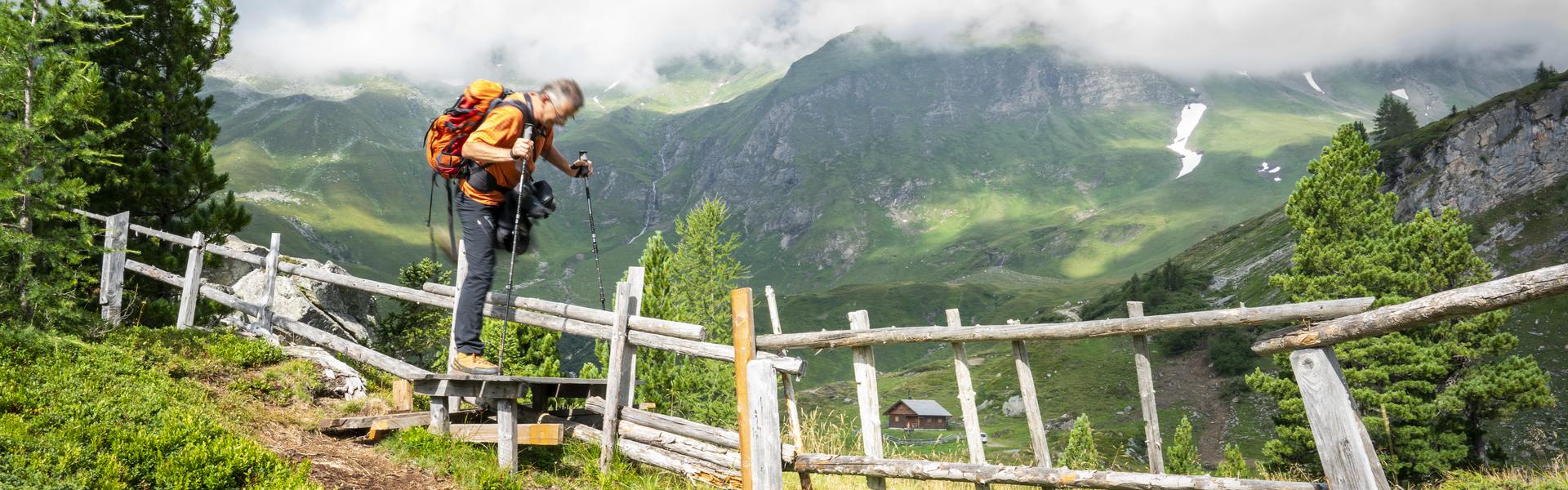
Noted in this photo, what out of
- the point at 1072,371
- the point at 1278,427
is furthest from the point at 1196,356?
the point at 1278,427

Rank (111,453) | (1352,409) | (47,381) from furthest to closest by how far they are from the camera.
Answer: (47,381) < (111,453) < (1352,409)

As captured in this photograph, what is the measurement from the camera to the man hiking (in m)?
8.42

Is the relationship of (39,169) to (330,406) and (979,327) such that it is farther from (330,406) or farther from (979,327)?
(979,327)

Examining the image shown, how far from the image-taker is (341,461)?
798 centimetres

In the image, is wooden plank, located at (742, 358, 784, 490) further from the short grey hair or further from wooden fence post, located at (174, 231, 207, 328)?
wooden fence post, located at (174, 231, 207, 328)

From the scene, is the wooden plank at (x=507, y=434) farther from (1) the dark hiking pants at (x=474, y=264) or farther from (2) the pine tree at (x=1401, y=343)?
(2) the pine tree at (x=1401, y=343)

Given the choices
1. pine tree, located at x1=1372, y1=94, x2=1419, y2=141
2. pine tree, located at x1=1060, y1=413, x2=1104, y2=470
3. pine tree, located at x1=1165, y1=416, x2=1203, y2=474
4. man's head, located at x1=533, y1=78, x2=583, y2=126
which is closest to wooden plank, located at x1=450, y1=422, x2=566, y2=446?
man's head, located at x1=533, y1=78, x2=583, y2=126

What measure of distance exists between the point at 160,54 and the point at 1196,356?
4605 inches

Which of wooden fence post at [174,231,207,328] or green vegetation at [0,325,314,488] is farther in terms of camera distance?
wooden fence post at [174,231,207,328]

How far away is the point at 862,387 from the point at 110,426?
7.11m

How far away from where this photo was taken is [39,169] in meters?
9.20

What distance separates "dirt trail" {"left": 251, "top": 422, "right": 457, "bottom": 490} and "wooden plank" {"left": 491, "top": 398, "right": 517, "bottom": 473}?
2.43ft

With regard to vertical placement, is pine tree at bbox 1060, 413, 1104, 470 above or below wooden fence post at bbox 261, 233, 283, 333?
below

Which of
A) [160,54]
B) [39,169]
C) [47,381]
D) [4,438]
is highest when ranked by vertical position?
[160,54]
